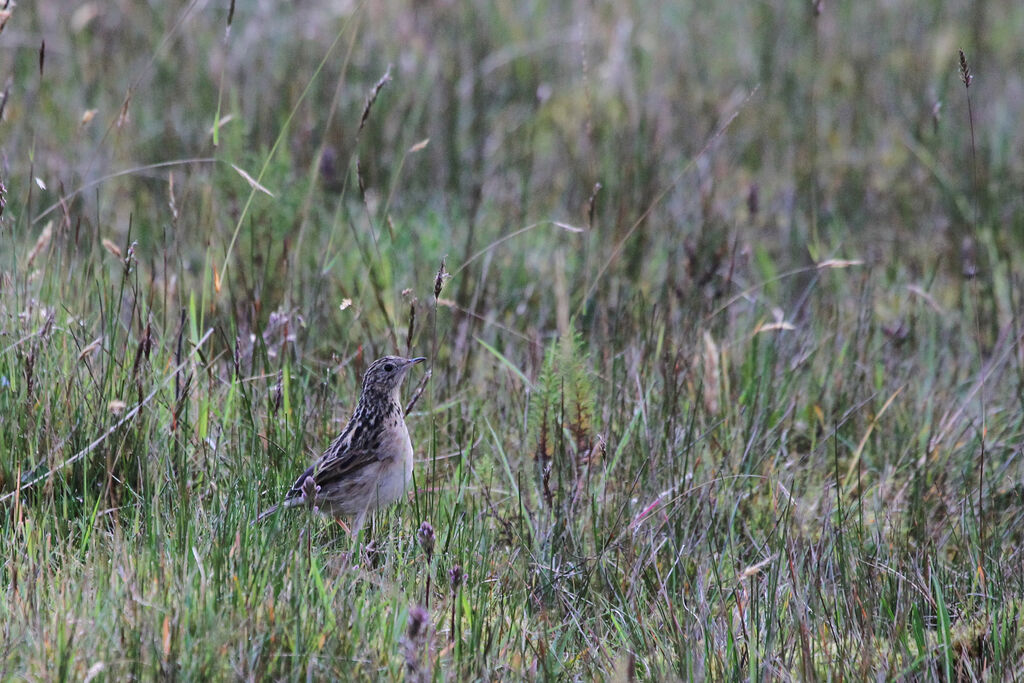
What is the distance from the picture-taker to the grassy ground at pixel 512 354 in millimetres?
2792

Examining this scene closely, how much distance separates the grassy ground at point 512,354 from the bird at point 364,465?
75mm

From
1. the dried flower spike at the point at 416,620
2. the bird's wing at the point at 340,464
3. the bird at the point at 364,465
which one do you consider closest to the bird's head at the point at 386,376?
the bird at the point at 364,465

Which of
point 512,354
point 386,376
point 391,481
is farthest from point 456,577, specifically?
point 512,354

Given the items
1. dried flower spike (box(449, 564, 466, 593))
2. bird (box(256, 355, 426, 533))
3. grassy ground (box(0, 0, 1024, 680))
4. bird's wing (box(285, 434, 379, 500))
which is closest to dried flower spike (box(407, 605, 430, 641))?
grassy ground (box(0, 0, 1024, 680))

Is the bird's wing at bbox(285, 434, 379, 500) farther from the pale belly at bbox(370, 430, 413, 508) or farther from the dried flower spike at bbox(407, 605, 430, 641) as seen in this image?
the dried flower spike at bbox(407, 605, 430, 641)

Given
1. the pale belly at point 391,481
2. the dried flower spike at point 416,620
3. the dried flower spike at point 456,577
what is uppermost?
the dried flower spike at point 416,620

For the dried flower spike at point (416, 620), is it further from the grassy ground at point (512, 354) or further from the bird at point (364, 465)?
the bird at point (364, 465)

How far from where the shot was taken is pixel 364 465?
3.42m

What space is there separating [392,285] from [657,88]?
3.43m

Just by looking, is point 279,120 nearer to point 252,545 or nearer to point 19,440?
point 19,440

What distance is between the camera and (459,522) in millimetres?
3287

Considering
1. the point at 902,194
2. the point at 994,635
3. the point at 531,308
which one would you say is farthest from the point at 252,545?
the point at 902,194

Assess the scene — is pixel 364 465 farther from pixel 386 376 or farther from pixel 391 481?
pixel 386 376

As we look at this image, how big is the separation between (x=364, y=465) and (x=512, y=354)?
1.28 m
